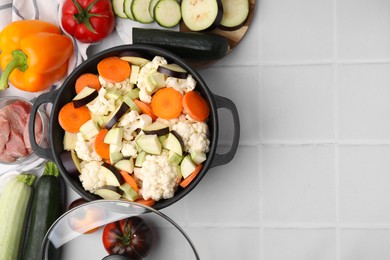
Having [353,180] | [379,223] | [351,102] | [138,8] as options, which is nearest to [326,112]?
[351,102]

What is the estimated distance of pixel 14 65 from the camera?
1407 millimetres

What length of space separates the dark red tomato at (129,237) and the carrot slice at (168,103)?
0.33 metres

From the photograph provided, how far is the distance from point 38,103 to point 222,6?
1.49 feet

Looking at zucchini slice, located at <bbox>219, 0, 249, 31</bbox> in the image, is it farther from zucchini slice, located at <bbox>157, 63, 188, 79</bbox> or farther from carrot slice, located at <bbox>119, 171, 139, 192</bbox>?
carrot slice, located at <bbox>119, 171, 139, 192</bbox>

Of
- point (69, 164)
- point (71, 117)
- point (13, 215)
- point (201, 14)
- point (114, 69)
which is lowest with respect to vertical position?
point (13, 215)

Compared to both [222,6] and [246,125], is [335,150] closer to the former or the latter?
[246,125]

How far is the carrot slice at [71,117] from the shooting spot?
139cm

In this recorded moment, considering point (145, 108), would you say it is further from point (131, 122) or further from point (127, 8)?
point (127, 8)

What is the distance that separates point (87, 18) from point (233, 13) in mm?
332

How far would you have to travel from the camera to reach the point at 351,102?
4.83 ft

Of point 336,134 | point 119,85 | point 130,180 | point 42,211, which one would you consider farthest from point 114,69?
point 336,134

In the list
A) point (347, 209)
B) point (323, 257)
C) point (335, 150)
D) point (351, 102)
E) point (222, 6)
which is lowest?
point (323, 257)

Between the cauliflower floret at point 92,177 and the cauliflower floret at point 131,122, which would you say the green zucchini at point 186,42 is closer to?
the cauliflower floret at point 131,122

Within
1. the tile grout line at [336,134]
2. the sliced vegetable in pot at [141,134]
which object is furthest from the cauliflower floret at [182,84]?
the tile grout line at [336,134]
